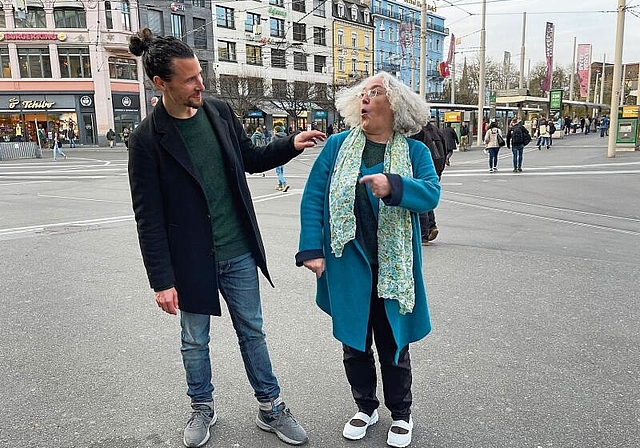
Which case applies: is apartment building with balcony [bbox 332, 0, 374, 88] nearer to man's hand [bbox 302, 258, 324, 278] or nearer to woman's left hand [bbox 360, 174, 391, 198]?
man's hand [bbox 302, 258, 324, 278]

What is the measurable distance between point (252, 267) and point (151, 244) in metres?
0.55

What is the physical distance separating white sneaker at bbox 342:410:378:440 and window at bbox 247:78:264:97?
43058mm

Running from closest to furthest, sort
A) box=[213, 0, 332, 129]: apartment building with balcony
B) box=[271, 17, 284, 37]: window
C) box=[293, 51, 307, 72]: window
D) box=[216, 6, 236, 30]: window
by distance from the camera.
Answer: box=[213, 0, 332, 129]: apartment building with balcony → box=[216, 6, 236, 30]: window → box=[271, 17, 284, 37]: window → box=[293, 51, 307, 72]: window

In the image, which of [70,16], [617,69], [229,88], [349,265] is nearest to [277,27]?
[229,88]

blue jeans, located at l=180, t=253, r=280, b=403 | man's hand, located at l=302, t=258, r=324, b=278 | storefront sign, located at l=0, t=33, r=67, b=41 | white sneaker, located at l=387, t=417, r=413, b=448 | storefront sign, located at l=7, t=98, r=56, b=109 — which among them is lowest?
white sneaker, located at l=387, t=417, r=413, b=448

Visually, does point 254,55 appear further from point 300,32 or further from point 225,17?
point 300,32

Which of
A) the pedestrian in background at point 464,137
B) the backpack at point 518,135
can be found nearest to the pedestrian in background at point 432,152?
the backpack at point 518,135

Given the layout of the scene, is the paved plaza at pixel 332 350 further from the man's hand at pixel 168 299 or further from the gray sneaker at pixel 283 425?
the man's hand at pixel 168 299

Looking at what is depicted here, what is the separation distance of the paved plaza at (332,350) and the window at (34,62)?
39.3m

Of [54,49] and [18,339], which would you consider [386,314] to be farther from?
[54,49]

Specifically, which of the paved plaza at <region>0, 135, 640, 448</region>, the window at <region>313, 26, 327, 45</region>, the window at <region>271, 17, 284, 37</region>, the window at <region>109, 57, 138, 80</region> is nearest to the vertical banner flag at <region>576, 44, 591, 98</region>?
the window at <region>313, 26, 327, 45</region>

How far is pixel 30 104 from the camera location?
41000 millimetres

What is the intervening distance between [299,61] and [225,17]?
28.9 feet

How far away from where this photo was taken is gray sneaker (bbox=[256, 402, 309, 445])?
278 centimetres
